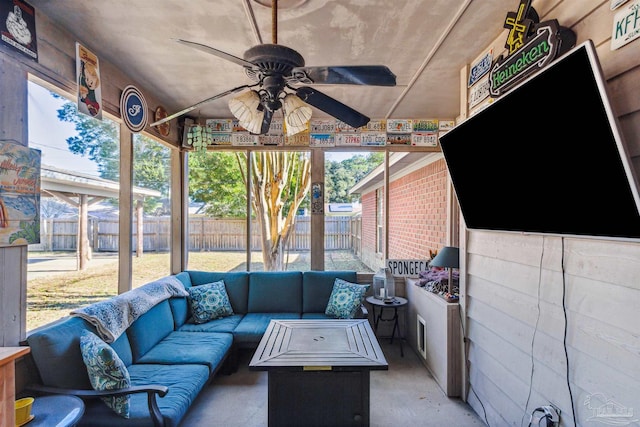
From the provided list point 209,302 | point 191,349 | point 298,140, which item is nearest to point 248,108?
point 191,349

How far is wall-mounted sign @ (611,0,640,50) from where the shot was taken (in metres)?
1.18

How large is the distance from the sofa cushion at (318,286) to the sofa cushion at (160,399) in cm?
147

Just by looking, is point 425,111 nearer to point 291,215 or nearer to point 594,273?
point 291,215

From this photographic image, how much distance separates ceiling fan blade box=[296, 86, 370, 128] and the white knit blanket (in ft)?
6.68

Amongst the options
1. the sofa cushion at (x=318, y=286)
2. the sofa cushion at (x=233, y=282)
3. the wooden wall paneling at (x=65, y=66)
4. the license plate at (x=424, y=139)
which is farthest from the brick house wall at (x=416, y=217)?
the wooden wall paneling at (x=65, y=66)

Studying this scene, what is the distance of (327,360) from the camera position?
6.55 feet

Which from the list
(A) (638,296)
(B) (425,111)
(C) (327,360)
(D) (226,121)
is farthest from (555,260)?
(D) (226,121)

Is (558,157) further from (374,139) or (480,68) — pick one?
(374,139)

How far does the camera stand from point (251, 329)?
3064 mm

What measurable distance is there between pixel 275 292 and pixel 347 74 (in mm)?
2709

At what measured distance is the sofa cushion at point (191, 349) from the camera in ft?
7.90

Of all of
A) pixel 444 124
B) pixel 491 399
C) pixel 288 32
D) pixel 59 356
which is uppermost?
pixel 288 32

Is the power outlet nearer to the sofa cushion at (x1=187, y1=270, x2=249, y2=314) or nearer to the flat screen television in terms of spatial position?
the flat screen television

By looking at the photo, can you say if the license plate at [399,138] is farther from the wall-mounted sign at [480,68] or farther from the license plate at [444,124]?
the wall-mounted sign at [480,68]
